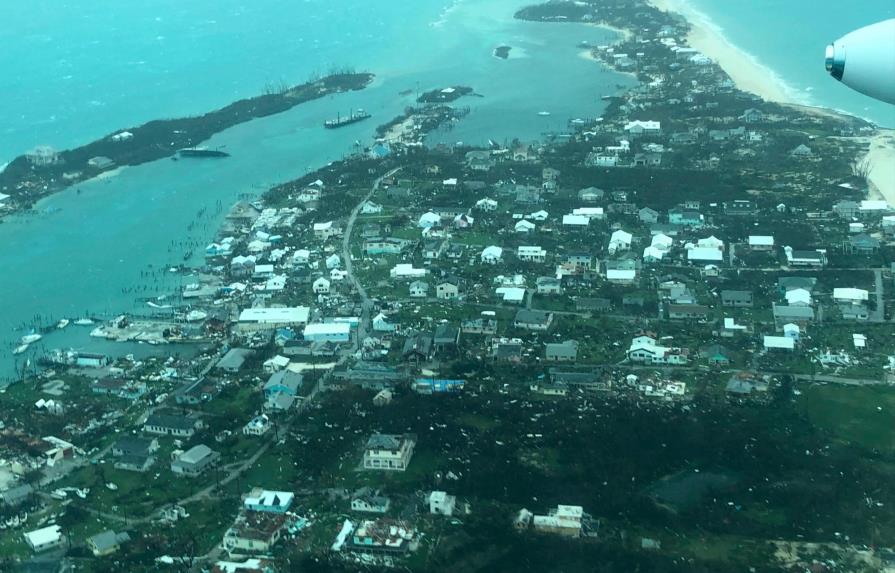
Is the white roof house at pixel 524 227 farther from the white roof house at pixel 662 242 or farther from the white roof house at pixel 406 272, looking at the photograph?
the white roof house at pixel 406 272

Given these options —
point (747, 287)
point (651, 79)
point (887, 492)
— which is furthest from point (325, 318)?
point (651, 79)

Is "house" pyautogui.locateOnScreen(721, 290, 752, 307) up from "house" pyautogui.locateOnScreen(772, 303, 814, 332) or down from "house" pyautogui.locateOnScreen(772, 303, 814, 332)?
up

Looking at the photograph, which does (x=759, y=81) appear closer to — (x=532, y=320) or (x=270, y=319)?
(x=532, y=320)

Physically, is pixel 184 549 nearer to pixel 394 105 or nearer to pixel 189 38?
pixel 394 105

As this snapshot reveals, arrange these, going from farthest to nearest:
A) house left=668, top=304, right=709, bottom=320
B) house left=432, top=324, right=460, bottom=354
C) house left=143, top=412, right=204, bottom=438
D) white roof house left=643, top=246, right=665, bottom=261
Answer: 1. white roof house left=643, top=246, right=665, bottom=261
2. house left=668, top=304, right=709, bottom=320
3. house left=432, top=324, right=460, bottom=354
4. house left=143, top=412, right=204, bottom=438

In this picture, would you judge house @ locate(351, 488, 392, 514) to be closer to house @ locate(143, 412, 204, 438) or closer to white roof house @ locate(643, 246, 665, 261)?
house @ locate(143, 412, 204, 438)

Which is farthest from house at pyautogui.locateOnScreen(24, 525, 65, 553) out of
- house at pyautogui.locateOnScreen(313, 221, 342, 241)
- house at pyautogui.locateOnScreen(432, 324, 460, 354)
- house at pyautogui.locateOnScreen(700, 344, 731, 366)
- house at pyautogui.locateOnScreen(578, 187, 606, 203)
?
house at pyautogui.locateOnScreen(578, 187, 606, 203)

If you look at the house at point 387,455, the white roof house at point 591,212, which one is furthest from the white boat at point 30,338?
the white roof house at point 591,212
